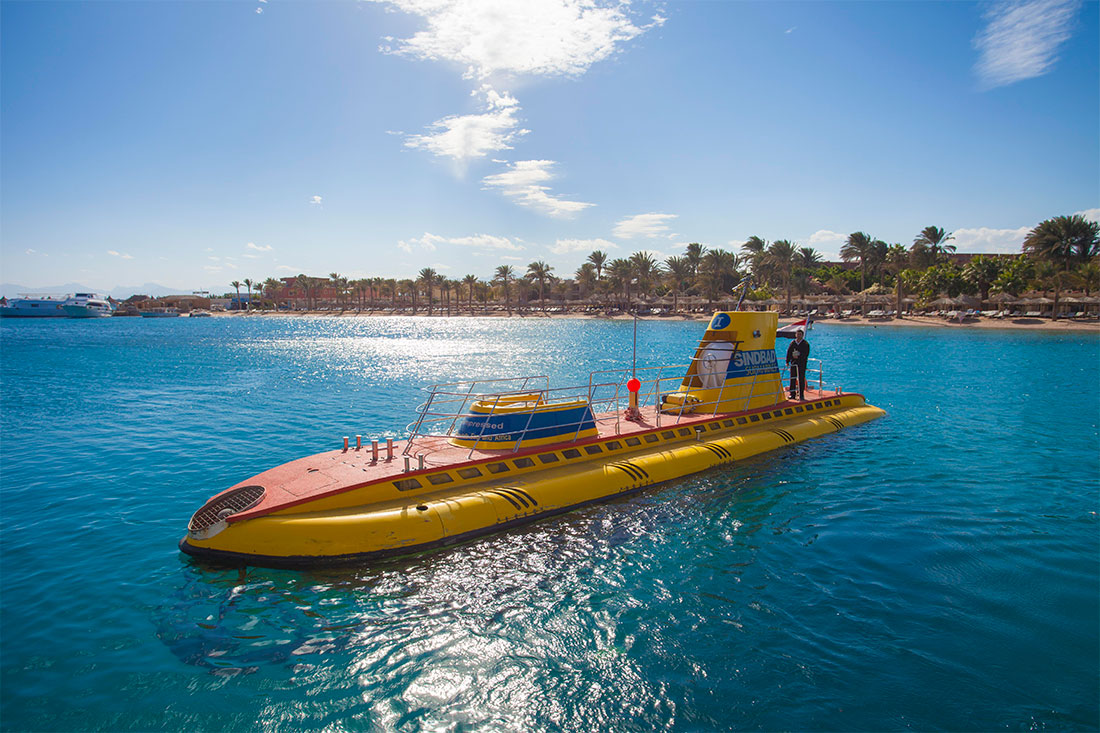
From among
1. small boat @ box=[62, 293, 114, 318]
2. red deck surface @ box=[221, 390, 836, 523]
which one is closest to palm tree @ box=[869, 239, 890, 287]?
red deck surface @ box=[221, 390, 836, 523]

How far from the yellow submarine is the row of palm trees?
92771 mm

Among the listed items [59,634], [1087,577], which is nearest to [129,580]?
[59,634]

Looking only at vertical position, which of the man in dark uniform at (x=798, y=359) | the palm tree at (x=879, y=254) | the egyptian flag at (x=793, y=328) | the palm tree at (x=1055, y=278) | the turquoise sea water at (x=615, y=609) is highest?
the palm tree at (x=879, y=254)

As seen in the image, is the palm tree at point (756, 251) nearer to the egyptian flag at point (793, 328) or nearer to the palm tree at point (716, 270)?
the palm tree at point (716, 270)

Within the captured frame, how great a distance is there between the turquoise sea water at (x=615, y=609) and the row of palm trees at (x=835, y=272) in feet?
300

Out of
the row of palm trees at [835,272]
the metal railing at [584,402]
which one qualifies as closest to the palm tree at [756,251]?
the row of palm trees at [835,272]

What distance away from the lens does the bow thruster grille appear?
11.5m

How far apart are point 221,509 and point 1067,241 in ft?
384

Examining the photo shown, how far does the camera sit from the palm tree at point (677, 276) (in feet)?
438

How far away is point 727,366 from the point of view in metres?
21.0

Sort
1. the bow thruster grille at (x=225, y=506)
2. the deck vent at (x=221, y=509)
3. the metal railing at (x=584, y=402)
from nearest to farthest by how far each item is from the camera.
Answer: the deck vent at (x=221, y=509)
the bow thruster grille at (x=225, y=506)
the metal railing at (x=584, y=402)

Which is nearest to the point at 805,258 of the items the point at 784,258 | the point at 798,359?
the point at 784,258

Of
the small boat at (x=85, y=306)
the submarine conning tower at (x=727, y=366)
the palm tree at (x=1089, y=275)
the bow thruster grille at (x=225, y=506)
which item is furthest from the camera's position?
the small boat at (x=85, y=306)

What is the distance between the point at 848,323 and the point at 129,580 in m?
116
